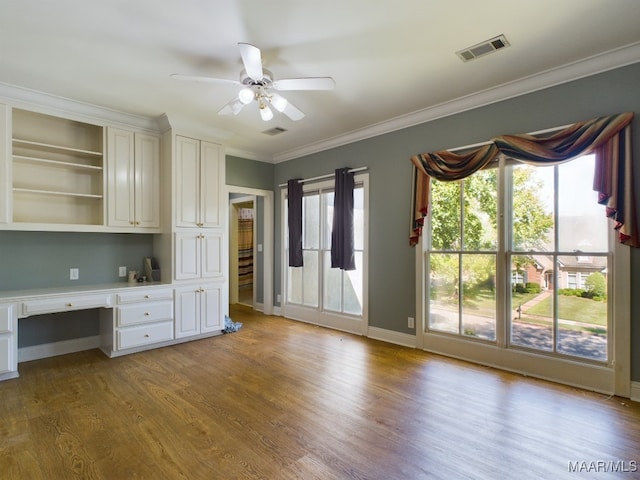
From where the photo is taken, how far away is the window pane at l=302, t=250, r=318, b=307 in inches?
202

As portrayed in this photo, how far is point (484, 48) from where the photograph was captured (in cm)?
253

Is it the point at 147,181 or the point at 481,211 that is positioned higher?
the point at 147,181

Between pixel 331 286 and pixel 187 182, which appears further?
pixel 331 286

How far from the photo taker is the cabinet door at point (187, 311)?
405 centimetres

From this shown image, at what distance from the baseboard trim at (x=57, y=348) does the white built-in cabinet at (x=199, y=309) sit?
3.12 feet

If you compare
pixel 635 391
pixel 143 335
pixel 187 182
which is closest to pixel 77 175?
pixel 187 182

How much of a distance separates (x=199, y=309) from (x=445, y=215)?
10.5ft

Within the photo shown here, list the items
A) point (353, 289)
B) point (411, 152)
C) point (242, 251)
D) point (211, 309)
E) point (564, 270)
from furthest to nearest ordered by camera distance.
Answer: point (242, 251) → point (353, 289) → point (211, 309) → point (411, 152) → point (564, 270)

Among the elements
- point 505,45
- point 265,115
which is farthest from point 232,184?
point 505,45

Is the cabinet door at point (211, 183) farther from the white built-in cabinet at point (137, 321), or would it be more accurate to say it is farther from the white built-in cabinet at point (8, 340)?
the white built-in cabinet at point (8, 340)

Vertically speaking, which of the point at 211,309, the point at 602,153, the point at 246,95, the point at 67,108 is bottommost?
the point at 211,309

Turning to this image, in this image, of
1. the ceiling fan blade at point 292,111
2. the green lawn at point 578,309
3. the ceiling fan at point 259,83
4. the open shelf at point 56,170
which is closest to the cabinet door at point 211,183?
the open shelf at point 56,170

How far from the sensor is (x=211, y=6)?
6.78 feet

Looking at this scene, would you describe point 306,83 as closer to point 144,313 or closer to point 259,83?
point 259,83
